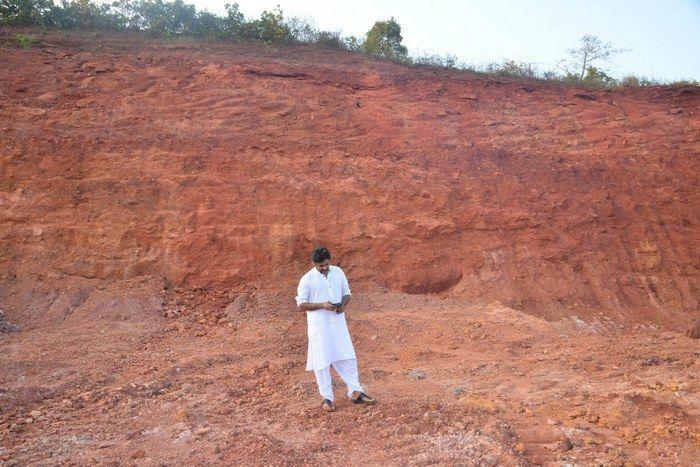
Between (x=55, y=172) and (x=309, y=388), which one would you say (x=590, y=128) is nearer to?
(x=309, y=388)

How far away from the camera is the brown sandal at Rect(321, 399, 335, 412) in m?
5.04

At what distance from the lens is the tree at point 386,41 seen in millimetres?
13781

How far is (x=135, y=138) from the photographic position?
9.34 metres

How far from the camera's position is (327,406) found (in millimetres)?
5055

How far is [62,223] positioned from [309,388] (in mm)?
4630

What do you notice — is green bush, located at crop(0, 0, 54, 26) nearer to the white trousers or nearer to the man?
the man

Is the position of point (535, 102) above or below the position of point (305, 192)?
above

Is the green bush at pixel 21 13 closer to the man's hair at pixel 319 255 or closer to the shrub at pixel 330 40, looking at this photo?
the shrub at pixel 330 40

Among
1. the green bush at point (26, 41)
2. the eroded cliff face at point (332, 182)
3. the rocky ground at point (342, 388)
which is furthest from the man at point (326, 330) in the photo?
the green bush at point (26, 41)

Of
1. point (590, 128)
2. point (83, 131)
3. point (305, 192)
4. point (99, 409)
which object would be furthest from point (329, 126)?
point (99, 409)

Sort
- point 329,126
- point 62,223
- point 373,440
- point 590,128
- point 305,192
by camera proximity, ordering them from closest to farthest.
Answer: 1. point 373,440
2. point 62,223
3. point 305,192
4. point 329,126
5. point 590,128

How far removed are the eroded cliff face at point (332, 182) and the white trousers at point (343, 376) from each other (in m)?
3.22

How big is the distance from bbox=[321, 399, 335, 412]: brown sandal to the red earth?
12 centimetres

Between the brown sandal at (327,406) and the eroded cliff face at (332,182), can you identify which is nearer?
the brown sandal at (327,406)
